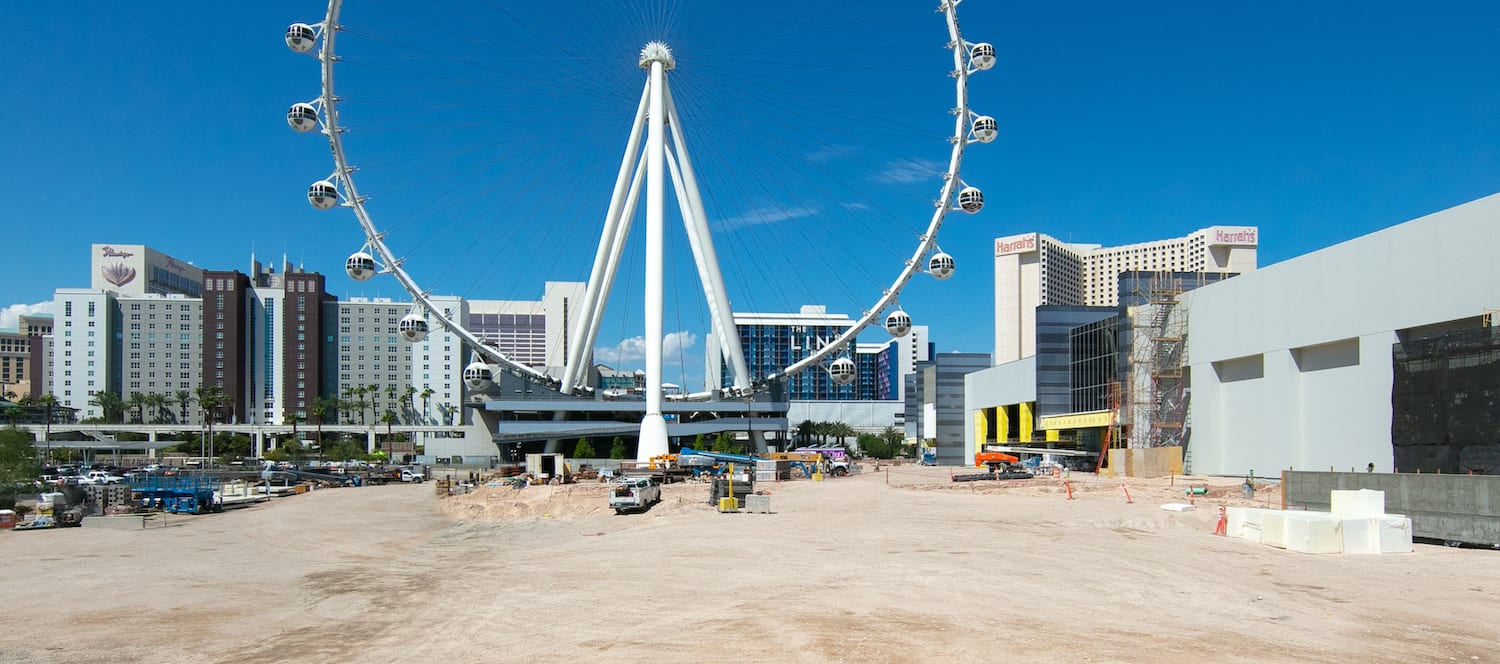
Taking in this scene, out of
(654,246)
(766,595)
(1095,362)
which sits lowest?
(766,595)

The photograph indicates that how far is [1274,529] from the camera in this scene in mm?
30062

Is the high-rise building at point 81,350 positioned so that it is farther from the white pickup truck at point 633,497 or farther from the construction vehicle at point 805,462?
the white pickup truck at point 633,497

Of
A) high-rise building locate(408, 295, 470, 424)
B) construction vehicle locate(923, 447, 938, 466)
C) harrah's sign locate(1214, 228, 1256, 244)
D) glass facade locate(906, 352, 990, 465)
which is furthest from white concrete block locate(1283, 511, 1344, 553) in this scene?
high-rise building locate(408, 295, 470, 424)

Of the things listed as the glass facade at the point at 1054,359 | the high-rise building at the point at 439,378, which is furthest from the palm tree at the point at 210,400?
the glass facade at the point at 1054,359

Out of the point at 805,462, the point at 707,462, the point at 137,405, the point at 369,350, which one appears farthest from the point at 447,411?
the point at 707,462

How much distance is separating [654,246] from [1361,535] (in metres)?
47.1

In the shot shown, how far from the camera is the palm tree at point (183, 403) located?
555ft

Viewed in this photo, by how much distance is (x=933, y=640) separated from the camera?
670 inches

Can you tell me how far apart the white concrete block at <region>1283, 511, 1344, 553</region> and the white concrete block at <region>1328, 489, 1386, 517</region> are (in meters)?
1.73

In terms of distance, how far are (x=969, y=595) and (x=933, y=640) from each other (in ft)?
15.3

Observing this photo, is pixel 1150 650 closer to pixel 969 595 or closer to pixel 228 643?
pixel 969 595

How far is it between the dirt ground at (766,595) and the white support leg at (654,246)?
28.7 metres

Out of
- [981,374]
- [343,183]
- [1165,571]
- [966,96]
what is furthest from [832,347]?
[1165,571]

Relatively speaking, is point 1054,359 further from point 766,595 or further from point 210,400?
point 210,400
